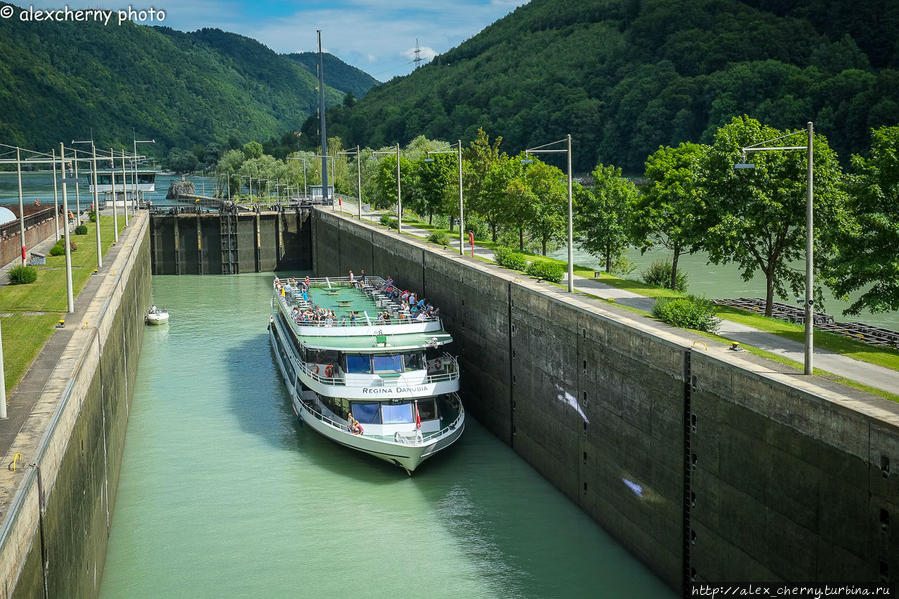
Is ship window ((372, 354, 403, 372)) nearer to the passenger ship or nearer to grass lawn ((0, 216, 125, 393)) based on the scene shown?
the passenger ship

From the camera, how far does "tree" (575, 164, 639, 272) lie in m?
46.4

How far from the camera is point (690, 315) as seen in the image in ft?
83.9

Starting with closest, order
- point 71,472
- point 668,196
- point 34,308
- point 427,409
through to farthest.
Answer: point 71,472 < point 427,409 < point 34,308 < point 668,196

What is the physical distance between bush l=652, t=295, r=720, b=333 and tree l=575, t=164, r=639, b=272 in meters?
19.8

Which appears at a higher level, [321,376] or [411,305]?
[411,305]

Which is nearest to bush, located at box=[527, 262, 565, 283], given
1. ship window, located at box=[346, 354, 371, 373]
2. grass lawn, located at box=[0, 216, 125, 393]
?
ship window, located at box=[346, 354, 371, 373]

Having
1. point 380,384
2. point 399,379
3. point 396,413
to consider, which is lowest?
point 396,413

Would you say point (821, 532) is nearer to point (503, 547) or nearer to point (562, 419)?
point (503, 547)

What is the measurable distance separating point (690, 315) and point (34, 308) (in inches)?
Result: 972

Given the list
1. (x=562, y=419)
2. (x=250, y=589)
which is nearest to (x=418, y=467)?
(x=562, y=419)

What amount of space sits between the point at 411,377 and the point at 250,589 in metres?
10.4

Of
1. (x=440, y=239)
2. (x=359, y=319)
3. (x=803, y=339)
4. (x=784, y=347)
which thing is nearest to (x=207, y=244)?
(x=440, y=239)

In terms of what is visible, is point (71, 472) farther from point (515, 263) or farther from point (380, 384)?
point (515, 263)

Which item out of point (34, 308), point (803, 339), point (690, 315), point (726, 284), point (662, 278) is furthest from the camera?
point (726, 284)
